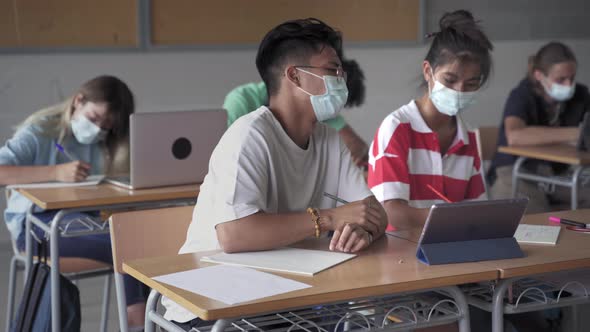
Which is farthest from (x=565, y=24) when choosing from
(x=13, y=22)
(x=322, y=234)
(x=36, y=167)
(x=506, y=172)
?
(x=322, y=234)

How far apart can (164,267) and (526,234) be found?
91 centimetres

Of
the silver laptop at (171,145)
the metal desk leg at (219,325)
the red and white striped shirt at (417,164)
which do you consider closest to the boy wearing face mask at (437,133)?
the red and white striped shirt at (417,164)

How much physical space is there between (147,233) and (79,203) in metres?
0.63

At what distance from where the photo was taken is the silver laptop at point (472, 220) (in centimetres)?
181

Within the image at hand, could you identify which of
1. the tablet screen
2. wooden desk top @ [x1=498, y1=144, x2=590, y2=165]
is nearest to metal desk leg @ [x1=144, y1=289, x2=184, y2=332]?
wooden desk top @ [x1=498, y1=144, x2=590, y2=165]

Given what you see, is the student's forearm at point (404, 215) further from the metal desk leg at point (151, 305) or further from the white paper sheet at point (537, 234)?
the metal desk leg at point (151, 305)

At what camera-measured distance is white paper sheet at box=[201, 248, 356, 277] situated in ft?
5.80

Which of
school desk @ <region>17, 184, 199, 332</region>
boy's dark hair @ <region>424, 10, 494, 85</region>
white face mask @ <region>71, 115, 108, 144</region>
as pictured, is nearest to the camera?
boy's dark hair @ <region>424, 10, 494, 85</region>

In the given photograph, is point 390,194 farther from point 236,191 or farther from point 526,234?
point 236,191

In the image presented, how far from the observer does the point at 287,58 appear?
84.0 inches

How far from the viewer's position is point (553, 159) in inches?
153

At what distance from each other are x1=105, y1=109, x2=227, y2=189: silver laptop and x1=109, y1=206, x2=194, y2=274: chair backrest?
622 millimetres

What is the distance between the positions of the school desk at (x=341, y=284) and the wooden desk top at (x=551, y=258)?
5 cm

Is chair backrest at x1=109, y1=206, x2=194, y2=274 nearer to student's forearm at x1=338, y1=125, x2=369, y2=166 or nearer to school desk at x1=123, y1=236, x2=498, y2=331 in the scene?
school desk at x1=123, y1=236, x2=498, y2=331
